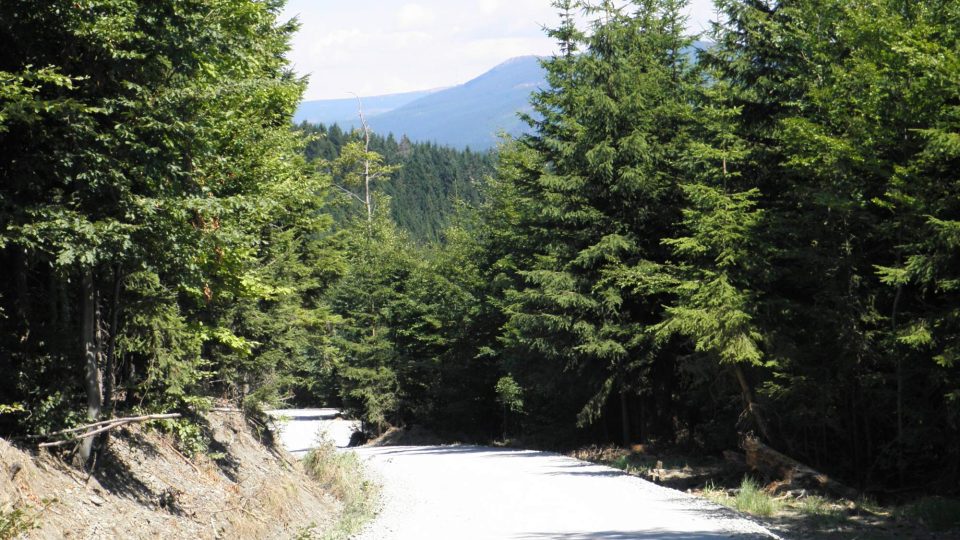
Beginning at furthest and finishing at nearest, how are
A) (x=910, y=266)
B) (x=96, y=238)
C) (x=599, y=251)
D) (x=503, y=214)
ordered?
(x=503, y=214) < (x=599, y=251) < (x=910, y=266) < (x=96, y=238)

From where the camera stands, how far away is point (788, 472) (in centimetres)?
1639

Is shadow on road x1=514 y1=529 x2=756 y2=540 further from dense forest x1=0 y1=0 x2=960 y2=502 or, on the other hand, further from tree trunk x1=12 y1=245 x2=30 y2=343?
tree trunk x1=12 y1=245 x2=30 y2=343

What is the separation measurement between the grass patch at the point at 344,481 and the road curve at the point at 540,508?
0.36 m

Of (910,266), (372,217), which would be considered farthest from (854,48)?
(372,217)

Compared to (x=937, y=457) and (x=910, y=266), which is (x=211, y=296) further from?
(x=937, y=457)

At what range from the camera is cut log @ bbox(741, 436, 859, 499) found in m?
15.8

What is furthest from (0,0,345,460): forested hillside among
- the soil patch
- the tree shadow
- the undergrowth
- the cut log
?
the cut log

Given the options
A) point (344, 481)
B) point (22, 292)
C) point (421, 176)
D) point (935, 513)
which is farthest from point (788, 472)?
point (421, 176)

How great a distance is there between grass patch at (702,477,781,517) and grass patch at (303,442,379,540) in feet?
19.9

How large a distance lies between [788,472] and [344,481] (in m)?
8.98

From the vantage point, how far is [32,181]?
973 centimetres

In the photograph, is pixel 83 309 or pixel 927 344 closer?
pixel 83 309

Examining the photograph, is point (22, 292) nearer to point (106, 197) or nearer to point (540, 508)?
point (106, 197)

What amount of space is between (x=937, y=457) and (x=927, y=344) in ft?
9.61
